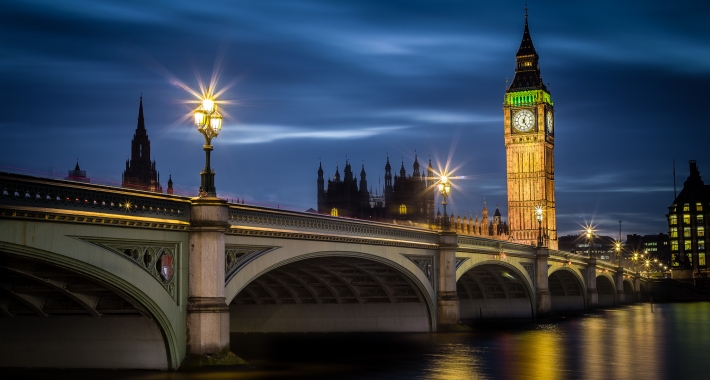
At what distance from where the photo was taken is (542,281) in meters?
76.8

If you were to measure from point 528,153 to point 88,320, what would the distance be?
136 m

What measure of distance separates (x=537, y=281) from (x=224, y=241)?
49422mm

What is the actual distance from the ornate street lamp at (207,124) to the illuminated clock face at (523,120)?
132 metres

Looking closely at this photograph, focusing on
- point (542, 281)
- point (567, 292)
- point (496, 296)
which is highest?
point (542, 281)

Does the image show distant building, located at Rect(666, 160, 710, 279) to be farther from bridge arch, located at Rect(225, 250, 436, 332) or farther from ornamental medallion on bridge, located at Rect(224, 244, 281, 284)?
ornamental medallion on bridge, located at Rect(224, 244, 281, 284)

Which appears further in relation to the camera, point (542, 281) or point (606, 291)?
point (606, 291)

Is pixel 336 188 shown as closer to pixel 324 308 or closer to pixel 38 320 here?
pixel 324 308

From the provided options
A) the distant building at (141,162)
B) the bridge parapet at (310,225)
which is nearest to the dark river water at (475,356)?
the bridge parapet at (310,225)

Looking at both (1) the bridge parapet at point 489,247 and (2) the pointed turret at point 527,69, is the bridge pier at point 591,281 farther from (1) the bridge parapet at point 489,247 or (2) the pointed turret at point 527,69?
(2) the pointed turret at point 527,69

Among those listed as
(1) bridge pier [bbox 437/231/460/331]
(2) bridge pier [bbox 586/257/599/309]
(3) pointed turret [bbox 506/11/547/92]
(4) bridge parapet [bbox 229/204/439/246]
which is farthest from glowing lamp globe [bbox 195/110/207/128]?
(3) pointed turret [bbox 506/11/547/92]

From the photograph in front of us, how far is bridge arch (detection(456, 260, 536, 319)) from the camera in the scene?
245ft

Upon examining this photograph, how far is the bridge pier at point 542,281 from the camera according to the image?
2977 inches

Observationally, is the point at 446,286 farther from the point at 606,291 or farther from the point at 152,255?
the point at 606,291

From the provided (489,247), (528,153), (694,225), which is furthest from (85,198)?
(694,225)
